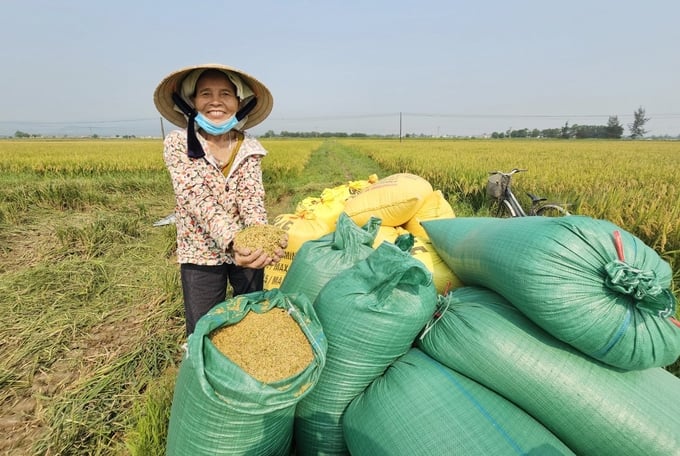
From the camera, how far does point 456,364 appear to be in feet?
3.99

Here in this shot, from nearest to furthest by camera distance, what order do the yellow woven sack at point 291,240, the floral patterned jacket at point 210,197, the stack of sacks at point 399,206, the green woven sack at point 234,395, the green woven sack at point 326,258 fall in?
1. the green woven sack at point 234,395
2. the floral patterned jacket at point 210,197
3. the green woven sack at point 326,258
4. the yellow woven sack at point 291,240
5. the stack of sacks at point 399,206

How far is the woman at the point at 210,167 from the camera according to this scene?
1.35 meters

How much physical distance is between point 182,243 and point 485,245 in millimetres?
1319

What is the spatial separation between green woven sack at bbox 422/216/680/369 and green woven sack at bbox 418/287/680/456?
9 cm

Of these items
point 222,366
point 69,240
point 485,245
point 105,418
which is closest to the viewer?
point 222,366

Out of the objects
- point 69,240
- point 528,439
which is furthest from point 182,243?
point 69,240

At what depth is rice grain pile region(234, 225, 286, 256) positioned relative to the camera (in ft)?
3.92

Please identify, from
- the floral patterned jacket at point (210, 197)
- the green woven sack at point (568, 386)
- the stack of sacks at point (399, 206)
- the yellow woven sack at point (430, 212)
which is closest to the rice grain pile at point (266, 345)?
the floral patterned jacket at point (210, 197)

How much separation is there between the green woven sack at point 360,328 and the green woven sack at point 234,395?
12cm

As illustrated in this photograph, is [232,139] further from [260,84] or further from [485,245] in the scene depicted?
[485,245]

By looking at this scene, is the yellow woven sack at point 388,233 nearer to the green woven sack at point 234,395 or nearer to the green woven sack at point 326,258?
the green woven sack at point 326,258

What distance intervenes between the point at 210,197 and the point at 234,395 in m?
0.81

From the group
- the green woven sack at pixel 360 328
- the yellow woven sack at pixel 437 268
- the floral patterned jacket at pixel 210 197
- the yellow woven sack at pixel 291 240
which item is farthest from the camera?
the yellow woven sack at pixel 291 240

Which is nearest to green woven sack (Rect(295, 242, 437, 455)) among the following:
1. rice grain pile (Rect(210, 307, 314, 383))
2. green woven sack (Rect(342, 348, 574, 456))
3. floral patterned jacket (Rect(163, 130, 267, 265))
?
green woven sack (Rect(342, 348, 574, 456))
